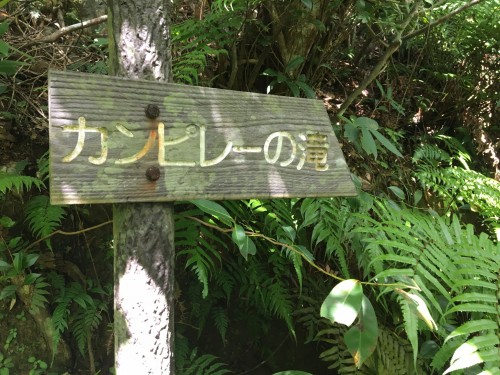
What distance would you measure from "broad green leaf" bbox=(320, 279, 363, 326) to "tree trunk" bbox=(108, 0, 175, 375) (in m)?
0.38

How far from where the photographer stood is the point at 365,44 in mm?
2676

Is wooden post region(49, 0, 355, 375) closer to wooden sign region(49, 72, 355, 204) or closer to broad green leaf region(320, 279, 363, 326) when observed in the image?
wooden sign region(49, 72, 355, 204)

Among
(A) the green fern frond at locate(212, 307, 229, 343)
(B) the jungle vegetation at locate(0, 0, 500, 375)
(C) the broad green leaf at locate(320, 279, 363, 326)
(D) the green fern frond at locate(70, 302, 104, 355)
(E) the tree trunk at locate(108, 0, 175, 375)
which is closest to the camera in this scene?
(C) the broad green leaf at locate(320, 279, 363, 326)

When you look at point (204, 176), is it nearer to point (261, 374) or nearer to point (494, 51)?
point (261, 374)

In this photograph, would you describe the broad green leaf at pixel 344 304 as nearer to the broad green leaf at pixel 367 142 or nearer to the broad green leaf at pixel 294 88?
the broad green leaf at pixel 367 142

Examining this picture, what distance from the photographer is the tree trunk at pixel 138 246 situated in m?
1.01

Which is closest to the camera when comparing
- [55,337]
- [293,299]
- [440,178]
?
[55,337]

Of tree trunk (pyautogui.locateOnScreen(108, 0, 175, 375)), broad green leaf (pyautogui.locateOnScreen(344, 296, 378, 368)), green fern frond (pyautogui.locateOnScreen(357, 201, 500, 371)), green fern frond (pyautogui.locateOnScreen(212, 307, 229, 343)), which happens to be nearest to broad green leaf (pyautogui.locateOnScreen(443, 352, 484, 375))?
green fern frond (pyautogui.locateOnScreen(357, 201, 500, 371))

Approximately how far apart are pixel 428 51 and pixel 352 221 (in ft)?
5.57

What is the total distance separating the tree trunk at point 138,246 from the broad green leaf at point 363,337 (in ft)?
1.40

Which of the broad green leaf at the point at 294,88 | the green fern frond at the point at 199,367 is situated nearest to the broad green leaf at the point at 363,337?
the green fern frond at the point at 199,367

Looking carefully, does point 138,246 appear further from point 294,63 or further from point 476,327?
point 294,63

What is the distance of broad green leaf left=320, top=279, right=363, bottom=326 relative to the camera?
0.90 m

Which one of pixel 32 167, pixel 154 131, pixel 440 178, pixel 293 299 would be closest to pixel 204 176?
pixel 154 131
